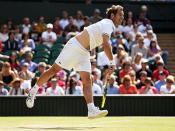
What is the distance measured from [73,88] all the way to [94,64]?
65.8 inches

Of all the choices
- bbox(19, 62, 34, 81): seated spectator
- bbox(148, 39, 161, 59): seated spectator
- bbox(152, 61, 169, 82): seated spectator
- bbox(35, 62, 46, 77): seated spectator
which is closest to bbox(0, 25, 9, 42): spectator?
bbox(19, 62, 34, 81): seated spectator

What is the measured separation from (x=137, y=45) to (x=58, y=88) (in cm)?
404

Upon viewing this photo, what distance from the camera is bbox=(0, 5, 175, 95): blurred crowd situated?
1221 centimetres

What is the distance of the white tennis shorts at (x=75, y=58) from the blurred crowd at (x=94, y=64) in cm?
390

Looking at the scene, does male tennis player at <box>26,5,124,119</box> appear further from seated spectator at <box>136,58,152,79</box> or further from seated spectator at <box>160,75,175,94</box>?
seated spectator at <box>136,58,152,79</box>

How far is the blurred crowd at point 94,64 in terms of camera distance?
12.2 metres

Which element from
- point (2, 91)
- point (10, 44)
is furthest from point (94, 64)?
point (10, 44)

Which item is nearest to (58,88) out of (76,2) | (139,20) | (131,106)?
(131,106)

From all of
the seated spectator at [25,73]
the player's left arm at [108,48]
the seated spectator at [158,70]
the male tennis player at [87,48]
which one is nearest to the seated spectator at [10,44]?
the seated spectator at [25,73]

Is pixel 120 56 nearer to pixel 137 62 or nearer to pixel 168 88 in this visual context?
pixel 137 62

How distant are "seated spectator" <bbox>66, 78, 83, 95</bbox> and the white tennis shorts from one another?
4.17m

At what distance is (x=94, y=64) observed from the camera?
13.7m

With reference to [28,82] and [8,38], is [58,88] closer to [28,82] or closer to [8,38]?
[28,82]

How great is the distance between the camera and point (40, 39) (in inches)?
679
